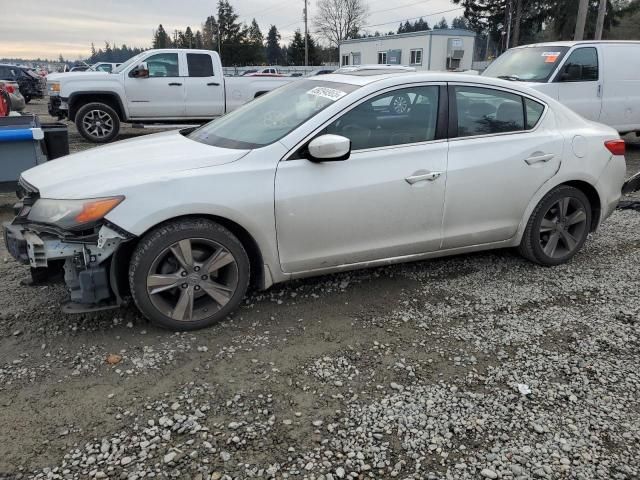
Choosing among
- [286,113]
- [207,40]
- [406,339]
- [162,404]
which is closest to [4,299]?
[162,404]

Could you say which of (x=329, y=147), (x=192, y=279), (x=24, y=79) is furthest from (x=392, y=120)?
(x=24, y=79)

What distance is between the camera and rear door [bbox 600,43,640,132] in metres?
8.92

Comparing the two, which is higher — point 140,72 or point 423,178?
point 140,72

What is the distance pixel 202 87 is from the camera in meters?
12.0

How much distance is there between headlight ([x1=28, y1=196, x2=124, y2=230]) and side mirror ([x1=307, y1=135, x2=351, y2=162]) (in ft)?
4.02

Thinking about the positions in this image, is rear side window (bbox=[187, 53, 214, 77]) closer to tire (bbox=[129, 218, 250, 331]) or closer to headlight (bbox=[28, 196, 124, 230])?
headlight (bbox=[28, 196, 124, 230])

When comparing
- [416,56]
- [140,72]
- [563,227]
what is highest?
[416,56]

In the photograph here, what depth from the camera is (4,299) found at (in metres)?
3.85

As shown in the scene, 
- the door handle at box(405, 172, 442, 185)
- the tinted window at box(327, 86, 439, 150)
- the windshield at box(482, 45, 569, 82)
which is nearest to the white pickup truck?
the windshield at box(482, 45, 569, 82)

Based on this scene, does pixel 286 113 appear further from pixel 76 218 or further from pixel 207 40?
pixel 207 40

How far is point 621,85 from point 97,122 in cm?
1041

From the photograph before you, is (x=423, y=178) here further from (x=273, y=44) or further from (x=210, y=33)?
(x=273, y=44)

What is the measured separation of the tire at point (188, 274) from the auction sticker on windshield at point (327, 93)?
1244 millimetres

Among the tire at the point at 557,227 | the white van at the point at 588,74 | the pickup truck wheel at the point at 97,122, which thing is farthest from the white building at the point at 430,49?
the tire at the point at 557,227
